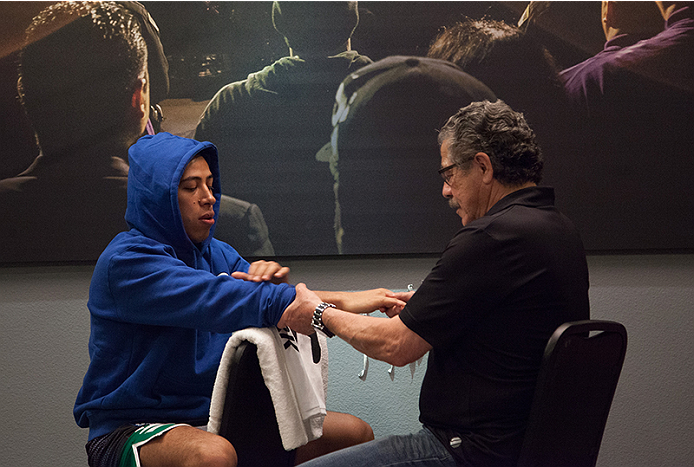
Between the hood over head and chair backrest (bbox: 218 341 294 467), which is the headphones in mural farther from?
chair backrest (bbox: 218 341 294 467)

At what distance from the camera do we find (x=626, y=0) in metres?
2.26

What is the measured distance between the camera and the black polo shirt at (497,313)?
1.20 meters

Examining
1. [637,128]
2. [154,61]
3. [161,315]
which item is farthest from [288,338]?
[637,128]

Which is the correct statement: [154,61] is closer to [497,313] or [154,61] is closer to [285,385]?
[285,385]

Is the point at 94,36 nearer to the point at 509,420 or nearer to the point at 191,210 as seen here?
the point at 191,210

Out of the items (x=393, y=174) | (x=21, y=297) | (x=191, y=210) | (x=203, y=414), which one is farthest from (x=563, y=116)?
(x=21, y=297)

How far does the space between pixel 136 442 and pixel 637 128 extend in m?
2.11

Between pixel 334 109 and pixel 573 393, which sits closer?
pixel 573 393

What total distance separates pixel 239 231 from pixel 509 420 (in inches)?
53.0

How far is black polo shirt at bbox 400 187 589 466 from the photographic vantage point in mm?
1196

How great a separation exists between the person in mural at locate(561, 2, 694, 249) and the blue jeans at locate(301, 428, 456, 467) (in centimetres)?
135

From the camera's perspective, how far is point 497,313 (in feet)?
4.02

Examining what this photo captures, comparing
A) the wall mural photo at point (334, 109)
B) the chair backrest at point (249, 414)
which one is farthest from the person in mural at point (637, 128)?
the chair backrest at point (249, 414)

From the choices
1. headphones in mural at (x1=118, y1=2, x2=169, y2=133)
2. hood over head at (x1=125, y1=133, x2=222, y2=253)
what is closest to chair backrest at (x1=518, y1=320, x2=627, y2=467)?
hood over head at (x1=125, y1=133, x2=222, y2=253)
